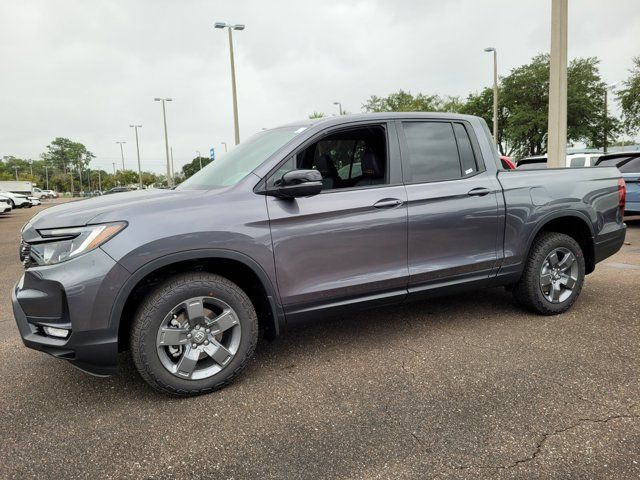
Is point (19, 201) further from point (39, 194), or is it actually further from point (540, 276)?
point (39, 194)

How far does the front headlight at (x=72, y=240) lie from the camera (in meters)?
2.64

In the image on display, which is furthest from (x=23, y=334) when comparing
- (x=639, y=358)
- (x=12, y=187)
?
(x=12, y=187)

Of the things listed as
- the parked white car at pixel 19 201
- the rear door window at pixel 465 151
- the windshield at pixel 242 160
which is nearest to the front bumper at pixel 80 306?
the windshield at pixel 242 160

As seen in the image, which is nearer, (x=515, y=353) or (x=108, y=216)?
(x=108, y=216)

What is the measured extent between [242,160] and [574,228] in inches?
123

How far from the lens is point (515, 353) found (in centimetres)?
344

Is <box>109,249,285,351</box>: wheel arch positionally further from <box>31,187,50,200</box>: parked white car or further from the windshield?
<box>31,187,50,200</box>: parked white car

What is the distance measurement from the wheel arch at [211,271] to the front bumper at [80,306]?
7 cm

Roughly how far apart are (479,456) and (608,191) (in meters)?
3.28

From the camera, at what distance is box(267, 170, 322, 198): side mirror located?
9.81 feet

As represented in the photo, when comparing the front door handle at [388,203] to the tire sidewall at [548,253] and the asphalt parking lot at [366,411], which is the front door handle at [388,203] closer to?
the asphalt parking lot at [366,411]

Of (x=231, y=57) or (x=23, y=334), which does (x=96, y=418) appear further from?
(x=231, y=57)

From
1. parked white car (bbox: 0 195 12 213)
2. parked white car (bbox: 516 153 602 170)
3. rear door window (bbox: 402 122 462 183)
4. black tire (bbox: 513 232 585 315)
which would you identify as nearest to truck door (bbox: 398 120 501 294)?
rear door window (bbox: 402 122 462 183)

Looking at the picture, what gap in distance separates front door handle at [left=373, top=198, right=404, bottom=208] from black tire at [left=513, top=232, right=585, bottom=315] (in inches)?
58.3
